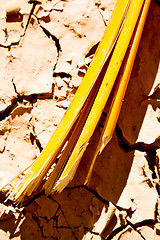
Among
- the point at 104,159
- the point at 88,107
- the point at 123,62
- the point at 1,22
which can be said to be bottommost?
the point at 104,159

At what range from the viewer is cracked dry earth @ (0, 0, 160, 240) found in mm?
1355

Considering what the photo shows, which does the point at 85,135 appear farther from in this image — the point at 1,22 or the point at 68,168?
the point at 1,22

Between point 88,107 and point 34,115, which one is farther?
point 34,115

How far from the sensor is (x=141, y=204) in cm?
139

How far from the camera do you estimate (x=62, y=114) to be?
4.70ft

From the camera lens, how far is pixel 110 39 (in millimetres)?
1273

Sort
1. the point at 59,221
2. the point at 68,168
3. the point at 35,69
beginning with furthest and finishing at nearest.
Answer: the point at 35,69, the point at 59,221, the point at 68,168

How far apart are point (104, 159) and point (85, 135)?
0.82 feet

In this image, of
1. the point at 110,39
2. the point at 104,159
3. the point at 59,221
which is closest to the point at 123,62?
the point at 110,39

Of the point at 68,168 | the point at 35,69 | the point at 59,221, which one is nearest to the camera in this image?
the point at 68,168

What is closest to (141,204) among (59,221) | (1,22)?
(59,221)

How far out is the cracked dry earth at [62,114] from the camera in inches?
53.4

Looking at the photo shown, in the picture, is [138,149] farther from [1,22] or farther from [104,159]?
[1,22]

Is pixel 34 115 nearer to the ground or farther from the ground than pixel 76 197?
farther from the ground
